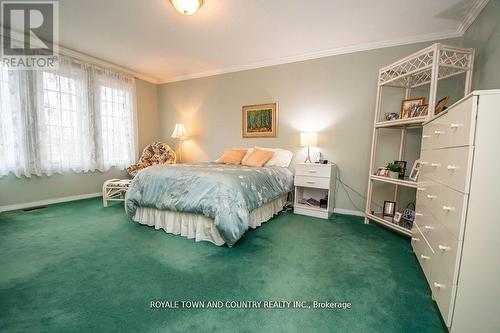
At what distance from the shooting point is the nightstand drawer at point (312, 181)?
2766 millimetres

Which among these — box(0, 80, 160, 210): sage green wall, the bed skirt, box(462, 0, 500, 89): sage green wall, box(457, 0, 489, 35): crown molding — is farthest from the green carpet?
box(457, 0, 489, 35): crown molding

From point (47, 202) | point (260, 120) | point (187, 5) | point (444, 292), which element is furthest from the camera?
point (260, 120)

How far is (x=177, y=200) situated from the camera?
211 cm

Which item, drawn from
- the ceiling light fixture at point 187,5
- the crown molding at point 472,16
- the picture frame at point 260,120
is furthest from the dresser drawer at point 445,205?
the ceiling light fixture at point 187,5

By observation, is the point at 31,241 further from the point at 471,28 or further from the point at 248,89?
the point at 471,28

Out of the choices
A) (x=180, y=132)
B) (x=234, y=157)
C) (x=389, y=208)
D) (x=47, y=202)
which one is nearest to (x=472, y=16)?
(x=389, y=208)

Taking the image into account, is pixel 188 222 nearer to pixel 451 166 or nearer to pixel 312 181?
pixel 312 181

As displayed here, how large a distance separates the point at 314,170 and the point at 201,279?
2.02m

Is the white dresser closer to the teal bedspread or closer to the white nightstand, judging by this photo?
the teal bedspread

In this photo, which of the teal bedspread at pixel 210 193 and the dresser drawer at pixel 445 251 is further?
the teal bedspread at pixel 210 193

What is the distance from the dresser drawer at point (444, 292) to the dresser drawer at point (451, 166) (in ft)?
1.56

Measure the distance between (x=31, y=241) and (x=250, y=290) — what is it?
2180 mm

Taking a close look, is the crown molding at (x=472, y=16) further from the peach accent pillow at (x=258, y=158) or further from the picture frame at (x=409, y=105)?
the peach accent pillow at (x=258, y=158)

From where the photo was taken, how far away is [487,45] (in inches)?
74.9
